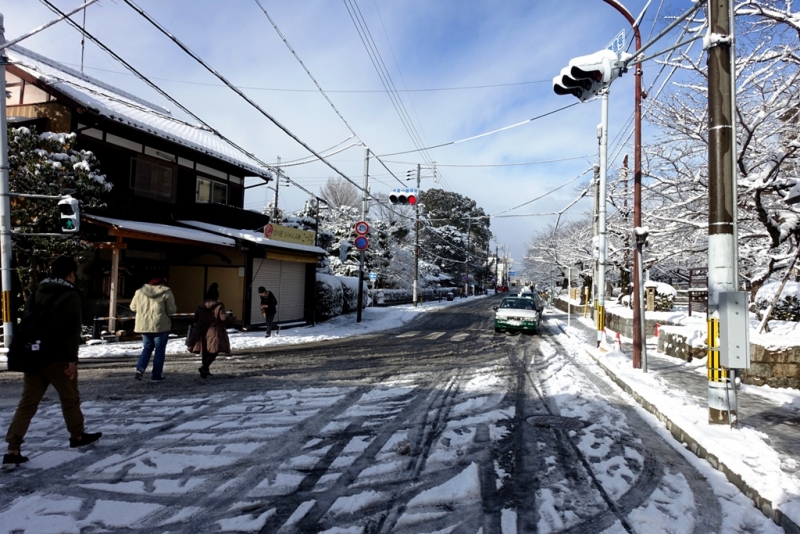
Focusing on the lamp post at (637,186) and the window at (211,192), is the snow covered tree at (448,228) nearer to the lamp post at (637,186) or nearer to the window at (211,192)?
the window at (211,192)

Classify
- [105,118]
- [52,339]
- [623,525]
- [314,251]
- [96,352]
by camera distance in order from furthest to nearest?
[314,251], [105,118], [96,352], [52,339], [623,525]

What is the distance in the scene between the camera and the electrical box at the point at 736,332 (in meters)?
5.77

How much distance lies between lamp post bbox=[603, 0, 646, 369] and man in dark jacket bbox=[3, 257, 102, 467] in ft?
32.1

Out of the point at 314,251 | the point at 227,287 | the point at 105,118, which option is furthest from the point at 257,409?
the point at 314,251

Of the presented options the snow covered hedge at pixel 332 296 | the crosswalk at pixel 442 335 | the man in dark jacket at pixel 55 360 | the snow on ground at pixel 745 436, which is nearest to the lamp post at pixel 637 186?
the snow on ground at pixel 745 436

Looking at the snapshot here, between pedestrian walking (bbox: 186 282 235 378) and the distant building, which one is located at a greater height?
the distant building

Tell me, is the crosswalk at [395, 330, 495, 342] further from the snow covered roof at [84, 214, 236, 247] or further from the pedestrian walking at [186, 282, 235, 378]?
the pedestrian walking at [186, 282, 235, 378]

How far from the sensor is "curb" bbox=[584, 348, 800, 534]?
372cm

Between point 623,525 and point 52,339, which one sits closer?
point 623,525

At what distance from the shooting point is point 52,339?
4.41 metres

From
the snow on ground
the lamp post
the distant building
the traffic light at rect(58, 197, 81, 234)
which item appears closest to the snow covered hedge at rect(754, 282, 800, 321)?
the snow on ground

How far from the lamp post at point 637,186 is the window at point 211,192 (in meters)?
15.0

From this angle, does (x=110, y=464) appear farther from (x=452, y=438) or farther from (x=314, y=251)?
(x=314, y=251)

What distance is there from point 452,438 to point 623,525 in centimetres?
216
